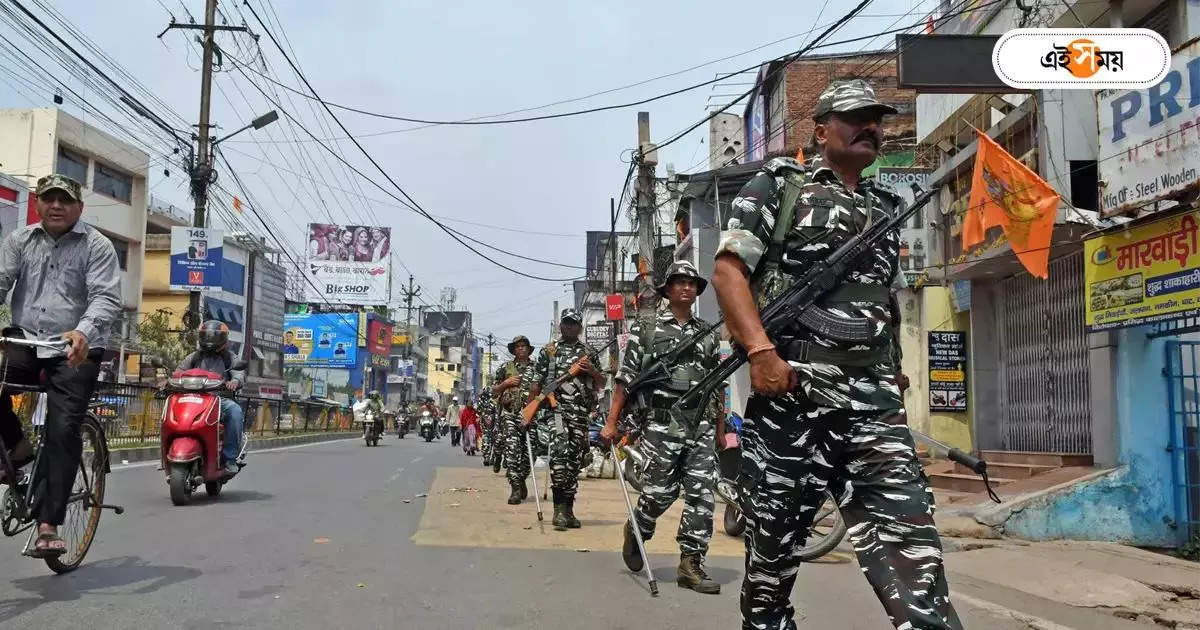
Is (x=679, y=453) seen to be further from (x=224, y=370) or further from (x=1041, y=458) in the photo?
(x=1041, y=458)

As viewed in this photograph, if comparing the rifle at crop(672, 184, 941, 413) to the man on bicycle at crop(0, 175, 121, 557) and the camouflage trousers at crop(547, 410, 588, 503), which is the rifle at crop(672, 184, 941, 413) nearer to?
Answer: the man on bicycle at crop(0, 175, 121, 557)

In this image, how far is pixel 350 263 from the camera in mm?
48812

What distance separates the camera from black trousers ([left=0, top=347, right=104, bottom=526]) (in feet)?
14.4

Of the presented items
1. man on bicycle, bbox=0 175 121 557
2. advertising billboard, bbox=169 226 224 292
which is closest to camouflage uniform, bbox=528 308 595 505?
man on bicycle, bbox=0 175 121 557

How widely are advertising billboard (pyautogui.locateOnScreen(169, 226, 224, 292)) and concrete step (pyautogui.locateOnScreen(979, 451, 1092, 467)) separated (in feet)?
55.7

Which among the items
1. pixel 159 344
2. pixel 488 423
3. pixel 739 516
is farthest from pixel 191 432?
pixel 159 344

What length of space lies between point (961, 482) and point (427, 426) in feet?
93.6

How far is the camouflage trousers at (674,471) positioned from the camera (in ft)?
17.8

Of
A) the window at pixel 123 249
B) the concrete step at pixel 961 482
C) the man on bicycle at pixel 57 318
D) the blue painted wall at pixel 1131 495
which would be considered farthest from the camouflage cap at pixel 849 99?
the window at pixel 123 249

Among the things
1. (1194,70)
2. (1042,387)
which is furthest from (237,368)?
(1042,387)

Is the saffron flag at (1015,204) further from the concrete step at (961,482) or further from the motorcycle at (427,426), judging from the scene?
the motorcycle at (427,426)

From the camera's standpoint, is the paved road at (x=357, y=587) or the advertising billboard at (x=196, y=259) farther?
the advertising billboard at (x=196, y=259)

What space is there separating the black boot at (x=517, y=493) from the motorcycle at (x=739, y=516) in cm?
248

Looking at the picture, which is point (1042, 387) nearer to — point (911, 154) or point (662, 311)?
point (662, 311)
